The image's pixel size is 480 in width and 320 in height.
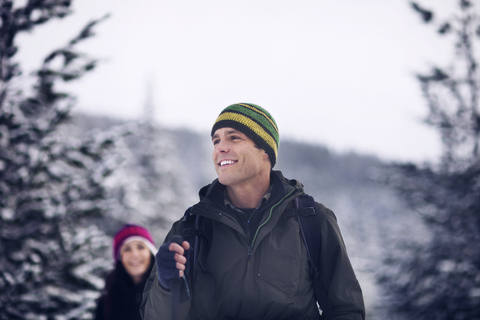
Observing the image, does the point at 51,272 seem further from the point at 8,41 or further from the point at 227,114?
the point at 227,114

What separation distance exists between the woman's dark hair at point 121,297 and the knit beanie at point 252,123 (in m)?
2.85

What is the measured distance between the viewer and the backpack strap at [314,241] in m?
2.02

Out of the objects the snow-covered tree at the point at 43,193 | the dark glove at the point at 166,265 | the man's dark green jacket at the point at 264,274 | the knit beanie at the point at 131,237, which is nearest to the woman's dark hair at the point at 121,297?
the knit beanie at the point at 131,237

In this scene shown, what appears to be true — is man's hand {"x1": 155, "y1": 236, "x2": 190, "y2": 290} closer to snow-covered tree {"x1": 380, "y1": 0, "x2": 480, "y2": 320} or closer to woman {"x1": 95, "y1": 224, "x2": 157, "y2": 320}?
woman {"x1": 95, "y1": 224, "x2": 157, "y2": 320}

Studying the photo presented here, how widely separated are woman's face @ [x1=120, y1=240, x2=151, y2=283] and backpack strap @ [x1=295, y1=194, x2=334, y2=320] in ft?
9.62

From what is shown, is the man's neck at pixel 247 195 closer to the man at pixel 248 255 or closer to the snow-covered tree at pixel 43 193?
the man at pixel 248 255

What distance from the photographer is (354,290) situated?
2.07 metres

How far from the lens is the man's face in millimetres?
2219

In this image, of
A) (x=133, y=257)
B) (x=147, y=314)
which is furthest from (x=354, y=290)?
(x=133, y=257)

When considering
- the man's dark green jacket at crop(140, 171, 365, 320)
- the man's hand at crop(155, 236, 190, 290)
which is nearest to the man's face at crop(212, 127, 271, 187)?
the man's dark green jacket at crop(140, 171, 365, 320)

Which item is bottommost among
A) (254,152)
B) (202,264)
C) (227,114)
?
(202,264)

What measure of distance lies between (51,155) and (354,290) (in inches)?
201

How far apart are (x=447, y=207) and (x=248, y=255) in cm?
807

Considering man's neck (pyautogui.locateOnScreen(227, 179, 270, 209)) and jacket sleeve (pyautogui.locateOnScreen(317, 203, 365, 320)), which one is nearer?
jacket sleeve (pyautogui.locateOnScreen(317, 203, 365, 320))
